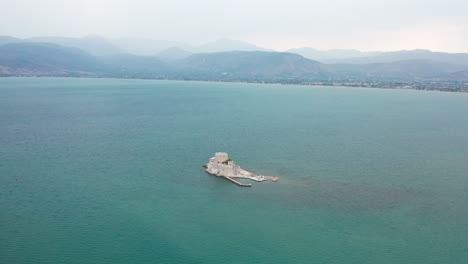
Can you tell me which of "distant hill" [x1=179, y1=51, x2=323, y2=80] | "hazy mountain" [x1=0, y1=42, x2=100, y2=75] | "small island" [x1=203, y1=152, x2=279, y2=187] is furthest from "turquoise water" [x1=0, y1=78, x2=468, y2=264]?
"distant hill" [x1=179, y1=51, x2=323, y2=80]

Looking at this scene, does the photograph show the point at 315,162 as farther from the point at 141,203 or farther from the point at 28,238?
the point at 28,238

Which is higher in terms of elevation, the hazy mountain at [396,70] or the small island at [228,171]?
the hazy mountain at [396,70]

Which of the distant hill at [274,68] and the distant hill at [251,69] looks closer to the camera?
the distant hill at [251,69]

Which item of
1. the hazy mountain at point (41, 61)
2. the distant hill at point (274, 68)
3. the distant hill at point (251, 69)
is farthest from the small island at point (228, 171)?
the distant hill at point (274, 68)

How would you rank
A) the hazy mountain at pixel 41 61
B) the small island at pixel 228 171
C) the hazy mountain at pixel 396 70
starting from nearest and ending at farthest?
the small island at pixel 228 171
the hazy mountain at pixel 41 61
the hazy mountain at pixel 396 70

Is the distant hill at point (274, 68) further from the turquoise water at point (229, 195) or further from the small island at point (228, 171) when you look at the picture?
the small island at point (228, 171)

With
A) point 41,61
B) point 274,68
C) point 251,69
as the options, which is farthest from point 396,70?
point 41,61

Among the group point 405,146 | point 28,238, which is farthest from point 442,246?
point 405,146
